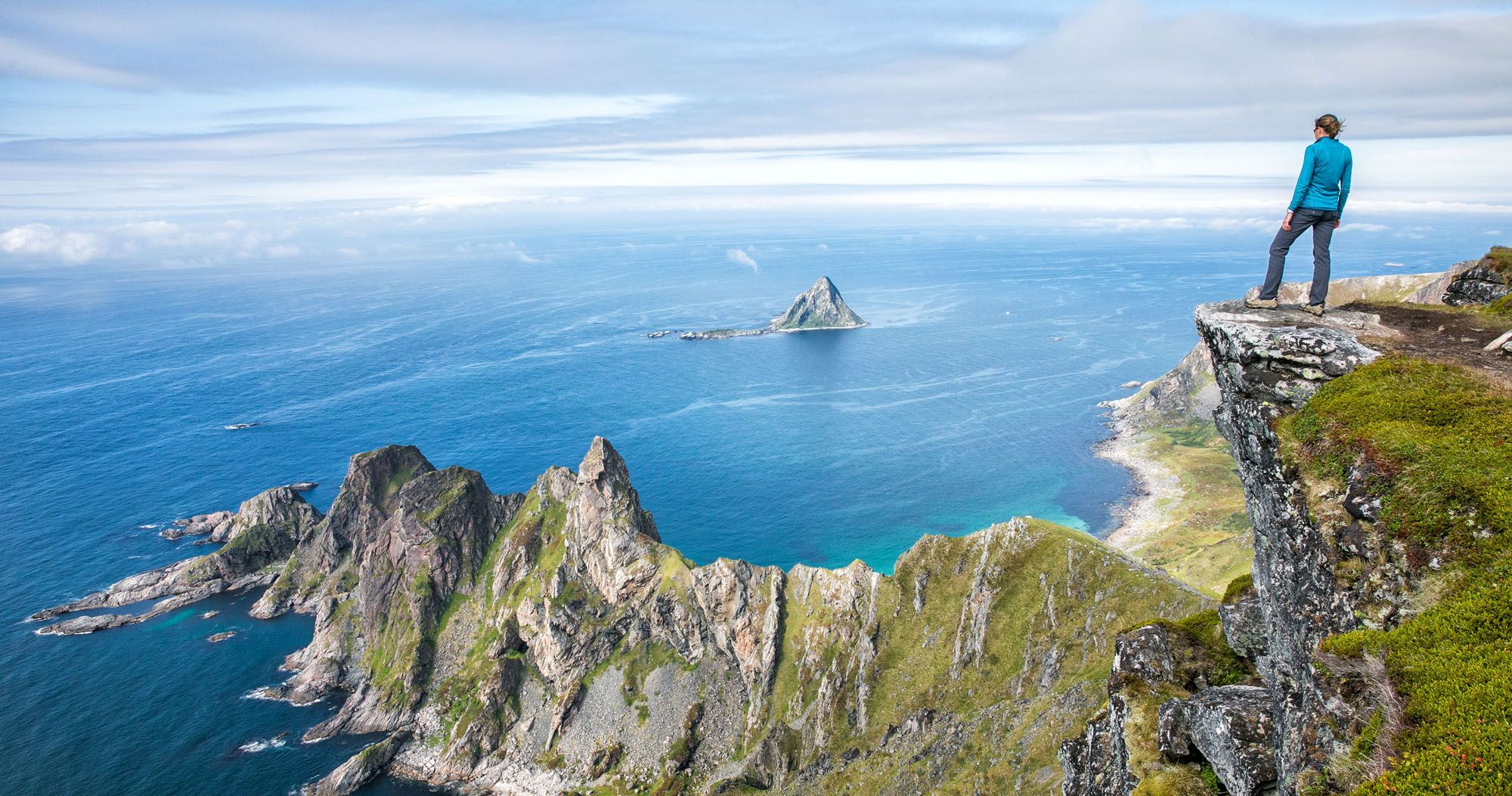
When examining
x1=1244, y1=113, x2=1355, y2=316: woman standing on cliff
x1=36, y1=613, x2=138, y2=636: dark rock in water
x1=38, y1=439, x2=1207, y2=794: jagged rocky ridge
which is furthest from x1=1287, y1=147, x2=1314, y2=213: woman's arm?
x1=36, y1=613, x2=138, y2=636: dark rock in water

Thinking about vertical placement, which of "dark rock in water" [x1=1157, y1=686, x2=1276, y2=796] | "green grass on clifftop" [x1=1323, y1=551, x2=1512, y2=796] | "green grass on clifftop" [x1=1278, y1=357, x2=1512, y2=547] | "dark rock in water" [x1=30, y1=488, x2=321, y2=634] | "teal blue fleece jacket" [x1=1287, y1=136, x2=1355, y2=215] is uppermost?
"teal blue fleece jacket" [x1=1287, y1=136, x2=1355, y2=215]

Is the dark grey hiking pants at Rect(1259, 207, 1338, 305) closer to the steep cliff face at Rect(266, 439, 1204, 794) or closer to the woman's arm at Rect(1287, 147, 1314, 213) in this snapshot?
the woman's arm at Rect(1287, 147, 1314, 213)

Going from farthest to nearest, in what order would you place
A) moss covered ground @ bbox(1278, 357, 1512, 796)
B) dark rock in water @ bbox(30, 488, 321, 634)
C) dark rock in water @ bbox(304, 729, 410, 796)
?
dark rock in water @ bbox(30, 488, 321, 634)
dark rock in water @ bbox(304, 729, 410, 796)
moss covered ground @ bbox(1278, 357, 1512, 796)

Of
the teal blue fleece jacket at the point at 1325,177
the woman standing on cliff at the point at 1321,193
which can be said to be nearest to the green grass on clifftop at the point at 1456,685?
the woman standing on cliff at the point at 1321,193

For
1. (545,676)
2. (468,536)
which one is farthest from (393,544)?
(545,676)

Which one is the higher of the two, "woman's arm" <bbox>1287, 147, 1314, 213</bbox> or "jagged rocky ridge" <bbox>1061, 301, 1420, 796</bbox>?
"woman's arm" <bbox>1287, 147, 1314, 213</bbox>

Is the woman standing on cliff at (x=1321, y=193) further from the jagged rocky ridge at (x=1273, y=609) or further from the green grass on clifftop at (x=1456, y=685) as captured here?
the green grass on clifftop at (x=1456, y=685)

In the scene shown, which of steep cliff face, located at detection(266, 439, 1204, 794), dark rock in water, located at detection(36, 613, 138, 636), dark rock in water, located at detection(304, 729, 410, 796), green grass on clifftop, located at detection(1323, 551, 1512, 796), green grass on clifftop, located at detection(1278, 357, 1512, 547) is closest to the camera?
green grass on clifftop, located at detection(1323, 551, 1512, 796)

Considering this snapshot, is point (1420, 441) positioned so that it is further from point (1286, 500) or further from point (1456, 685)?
point (1456, 685)
